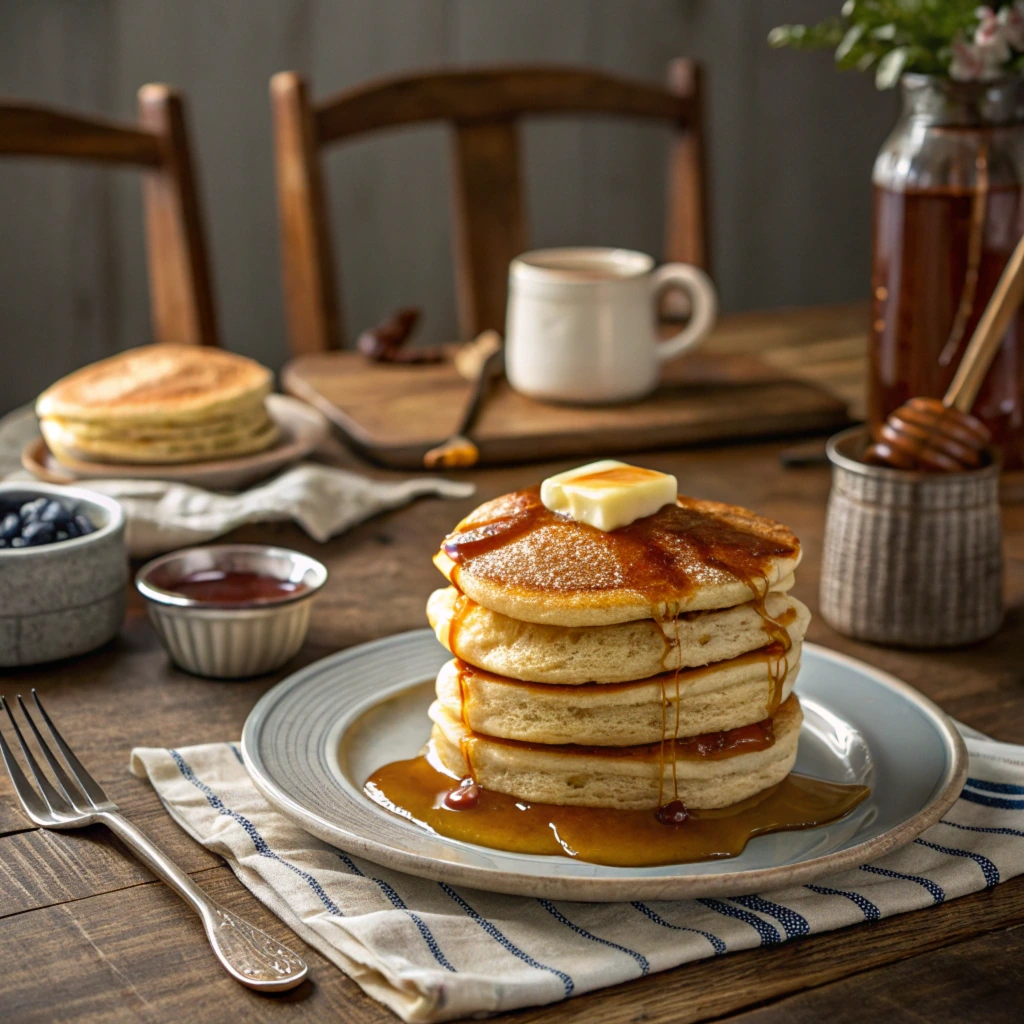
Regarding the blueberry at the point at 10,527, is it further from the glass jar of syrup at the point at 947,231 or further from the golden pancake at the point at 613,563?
the glass jar of syrup at the point at 947,231

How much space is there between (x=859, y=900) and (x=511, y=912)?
0.21 meters

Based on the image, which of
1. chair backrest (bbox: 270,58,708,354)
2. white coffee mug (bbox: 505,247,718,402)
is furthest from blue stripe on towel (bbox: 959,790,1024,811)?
chair backrest (bbox: 270,58,708,354)

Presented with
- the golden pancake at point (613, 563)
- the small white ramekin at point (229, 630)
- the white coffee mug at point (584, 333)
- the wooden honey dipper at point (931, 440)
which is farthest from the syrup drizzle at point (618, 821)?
the white coffee mug at point (584, 333)

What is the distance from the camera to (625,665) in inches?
33.4

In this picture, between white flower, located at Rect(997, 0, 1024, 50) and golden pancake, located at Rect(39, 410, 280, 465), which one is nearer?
white flower, located at Rect(997, 0, 1024, 50)

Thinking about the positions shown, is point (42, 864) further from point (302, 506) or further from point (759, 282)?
point (759, 282)

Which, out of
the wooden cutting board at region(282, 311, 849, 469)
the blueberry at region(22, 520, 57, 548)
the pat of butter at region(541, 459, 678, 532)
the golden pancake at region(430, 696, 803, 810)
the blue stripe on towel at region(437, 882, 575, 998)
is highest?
the pat of butter at region(541, 459, 678, 532)

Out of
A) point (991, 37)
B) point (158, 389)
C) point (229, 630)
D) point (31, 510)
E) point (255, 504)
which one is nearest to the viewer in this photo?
point (229, 630)

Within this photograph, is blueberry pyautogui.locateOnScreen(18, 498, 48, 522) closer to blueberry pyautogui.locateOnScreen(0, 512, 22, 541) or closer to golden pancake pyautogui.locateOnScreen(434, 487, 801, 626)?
blueberry pyautogui.locateOnScreen(0, 512, 22, 541)

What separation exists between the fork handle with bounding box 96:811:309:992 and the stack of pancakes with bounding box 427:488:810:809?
0.20m

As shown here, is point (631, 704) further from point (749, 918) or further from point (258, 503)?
point (258, 503)

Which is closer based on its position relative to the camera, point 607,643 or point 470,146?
point 607,643

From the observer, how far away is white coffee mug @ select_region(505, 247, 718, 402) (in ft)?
5.79

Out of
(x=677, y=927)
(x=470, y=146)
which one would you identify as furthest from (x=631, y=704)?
(x=470, y=146)
